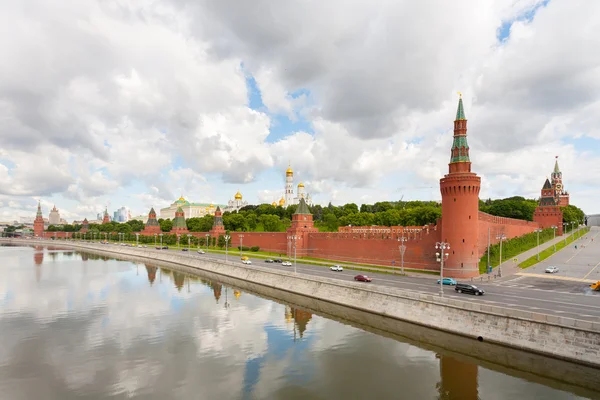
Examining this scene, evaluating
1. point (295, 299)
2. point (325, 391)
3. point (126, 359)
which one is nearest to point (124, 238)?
point (295, 299)

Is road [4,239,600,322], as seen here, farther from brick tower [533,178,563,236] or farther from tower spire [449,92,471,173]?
brick tower [533,178,563,236]

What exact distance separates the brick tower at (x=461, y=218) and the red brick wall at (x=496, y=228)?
374 cm

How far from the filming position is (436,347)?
24.1 m

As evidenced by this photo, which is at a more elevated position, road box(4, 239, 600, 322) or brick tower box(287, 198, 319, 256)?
brick tower box(287, 198, 319, 256)

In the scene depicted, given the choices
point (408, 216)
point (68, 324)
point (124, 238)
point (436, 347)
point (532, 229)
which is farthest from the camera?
point (124, 238)

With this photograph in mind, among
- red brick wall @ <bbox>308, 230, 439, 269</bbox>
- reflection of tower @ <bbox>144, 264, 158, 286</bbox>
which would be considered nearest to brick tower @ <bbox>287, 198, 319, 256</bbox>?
red brick wall @ <bbox>308, 230, 439, 269</bbox>

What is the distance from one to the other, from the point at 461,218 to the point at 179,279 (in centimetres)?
3948

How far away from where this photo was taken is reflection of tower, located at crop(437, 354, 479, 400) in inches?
710

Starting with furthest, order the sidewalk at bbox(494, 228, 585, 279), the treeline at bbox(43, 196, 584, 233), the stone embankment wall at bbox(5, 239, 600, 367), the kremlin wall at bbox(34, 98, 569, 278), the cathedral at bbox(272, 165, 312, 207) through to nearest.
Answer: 1. the cathedral at bbox(272, 165, 312, 207)
2. the treeline at bbox(43, 196, 584, 233)
3. the sidewalk at bbox(494, 228, 585, 279)
4. the kremlin wall at bbox(34, 98, 569, 278)
5. the stone embankment wall at bbox(5, 239, 600, 367)

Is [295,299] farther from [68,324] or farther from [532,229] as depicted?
[532,229]

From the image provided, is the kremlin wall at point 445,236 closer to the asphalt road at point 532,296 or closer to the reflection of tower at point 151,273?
the asphalt road at point 532,296

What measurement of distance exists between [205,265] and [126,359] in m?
39.8

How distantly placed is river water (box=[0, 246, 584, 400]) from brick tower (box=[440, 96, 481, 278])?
18626 millimetres

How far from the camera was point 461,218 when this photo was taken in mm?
42062
